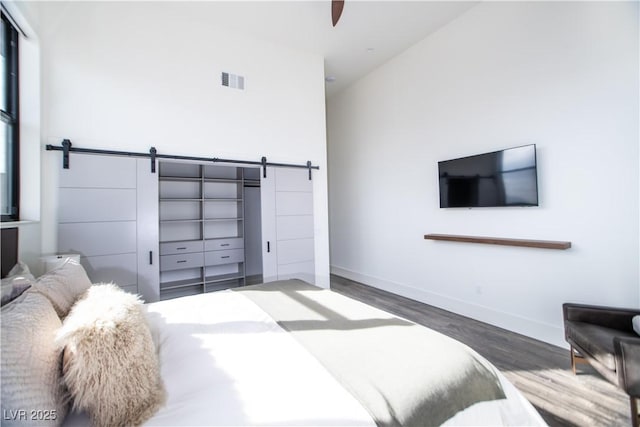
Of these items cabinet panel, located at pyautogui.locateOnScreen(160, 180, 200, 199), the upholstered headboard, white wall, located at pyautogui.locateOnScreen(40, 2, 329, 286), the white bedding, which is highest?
white wall, located at pyautogui.locateOnScreen(40, 2, 329, 286)

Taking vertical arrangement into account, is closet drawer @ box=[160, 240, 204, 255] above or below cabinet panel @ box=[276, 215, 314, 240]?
below

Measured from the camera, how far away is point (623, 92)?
220cm

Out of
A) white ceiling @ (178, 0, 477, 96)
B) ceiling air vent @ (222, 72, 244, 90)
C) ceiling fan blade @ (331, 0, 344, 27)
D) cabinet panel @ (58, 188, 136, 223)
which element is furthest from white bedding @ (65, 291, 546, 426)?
white ceiling @ (178, 0, 477, 96)

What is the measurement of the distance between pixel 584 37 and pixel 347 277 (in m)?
4.35

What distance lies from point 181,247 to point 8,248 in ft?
6.95

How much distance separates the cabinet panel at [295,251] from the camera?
12.2 feet

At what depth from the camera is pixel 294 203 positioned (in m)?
3.84

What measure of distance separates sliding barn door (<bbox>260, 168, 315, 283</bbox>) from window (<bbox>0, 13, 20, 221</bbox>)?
2.23m

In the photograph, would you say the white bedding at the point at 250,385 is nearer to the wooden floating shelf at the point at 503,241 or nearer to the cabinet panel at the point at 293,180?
the wooden floating shelf at the point at 503,241

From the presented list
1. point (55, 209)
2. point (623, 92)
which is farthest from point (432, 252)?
point (55, 209)

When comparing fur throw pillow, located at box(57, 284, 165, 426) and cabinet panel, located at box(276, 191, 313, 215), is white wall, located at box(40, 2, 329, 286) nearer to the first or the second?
cabinet panel, located at box(276, 191, 313, 215)

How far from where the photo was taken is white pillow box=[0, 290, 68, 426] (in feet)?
2.13

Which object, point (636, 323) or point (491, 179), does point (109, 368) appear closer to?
point (636, 323)

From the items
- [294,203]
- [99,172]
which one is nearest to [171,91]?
[99,172]
